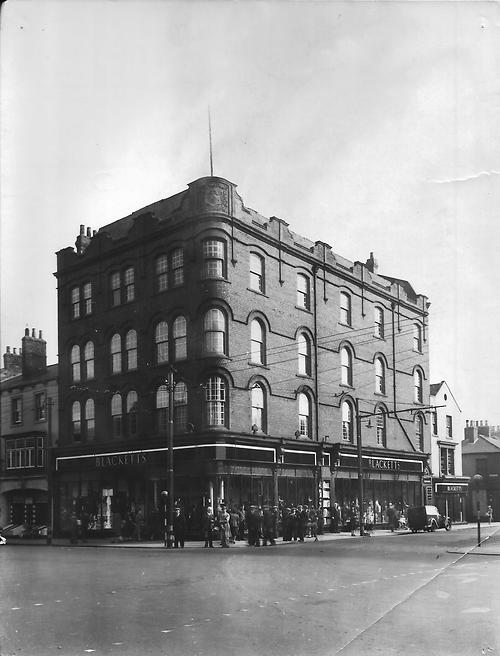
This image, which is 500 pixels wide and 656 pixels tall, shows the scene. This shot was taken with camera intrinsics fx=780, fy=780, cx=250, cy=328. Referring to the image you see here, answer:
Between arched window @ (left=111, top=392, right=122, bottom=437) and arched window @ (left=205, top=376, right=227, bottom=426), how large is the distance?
5947mm

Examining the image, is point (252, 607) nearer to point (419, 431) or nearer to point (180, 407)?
point (180, 407)

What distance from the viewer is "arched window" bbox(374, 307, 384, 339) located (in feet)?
151

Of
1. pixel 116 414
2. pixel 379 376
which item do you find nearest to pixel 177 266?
pixel 116 414

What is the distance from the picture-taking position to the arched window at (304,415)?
127ft

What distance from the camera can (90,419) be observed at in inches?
1539

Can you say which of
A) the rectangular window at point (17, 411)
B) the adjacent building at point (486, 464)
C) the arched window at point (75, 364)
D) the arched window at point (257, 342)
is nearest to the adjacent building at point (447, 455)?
the adjacent building at point (486, 464)

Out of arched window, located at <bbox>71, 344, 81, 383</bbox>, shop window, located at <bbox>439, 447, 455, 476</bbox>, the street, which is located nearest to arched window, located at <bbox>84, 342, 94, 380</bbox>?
arched window, located at <bbox>71, 344, 81, 383</bbox>

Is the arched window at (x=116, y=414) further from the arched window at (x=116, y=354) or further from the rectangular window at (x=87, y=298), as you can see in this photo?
the rectangular window at (x=87, y=298)

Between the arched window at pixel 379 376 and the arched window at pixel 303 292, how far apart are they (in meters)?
7.92

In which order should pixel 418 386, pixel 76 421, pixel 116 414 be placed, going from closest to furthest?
pixel 116 414, pixel 76 421, pixel 418 386

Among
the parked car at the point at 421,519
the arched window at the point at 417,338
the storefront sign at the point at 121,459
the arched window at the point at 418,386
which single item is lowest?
the parked car at the point at 421,519

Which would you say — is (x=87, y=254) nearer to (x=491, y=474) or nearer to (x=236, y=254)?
(x=236, y=254)

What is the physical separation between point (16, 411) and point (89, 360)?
27.5ft

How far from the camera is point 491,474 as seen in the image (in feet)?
212
